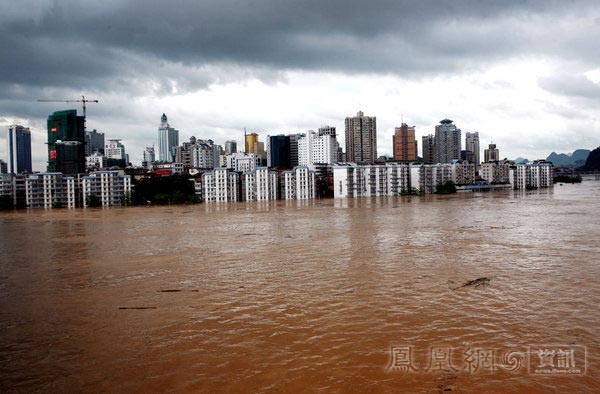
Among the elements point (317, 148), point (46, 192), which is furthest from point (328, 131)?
point (46, 192)

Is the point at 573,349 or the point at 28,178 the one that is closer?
the point at 573,349

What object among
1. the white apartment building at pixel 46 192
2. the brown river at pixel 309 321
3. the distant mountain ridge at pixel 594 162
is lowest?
the brown river at pixel 309 321

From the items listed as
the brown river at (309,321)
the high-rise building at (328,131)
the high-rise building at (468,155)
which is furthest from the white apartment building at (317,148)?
the brown river at (309,321)

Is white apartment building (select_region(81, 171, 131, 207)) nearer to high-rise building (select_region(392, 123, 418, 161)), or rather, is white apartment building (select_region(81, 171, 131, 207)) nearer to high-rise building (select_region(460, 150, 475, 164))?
high-rise building (select_region(392, 123, 418, 161))

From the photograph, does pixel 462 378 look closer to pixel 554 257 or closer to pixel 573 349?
pixel 573 349

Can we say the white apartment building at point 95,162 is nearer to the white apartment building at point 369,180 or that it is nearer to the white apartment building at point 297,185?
the white apartment building at point 297,185

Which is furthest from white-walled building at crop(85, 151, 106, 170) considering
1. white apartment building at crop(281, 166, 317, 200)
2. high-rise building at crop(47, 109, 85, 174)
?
white apartment building at crop(281, 166, 317, 200)

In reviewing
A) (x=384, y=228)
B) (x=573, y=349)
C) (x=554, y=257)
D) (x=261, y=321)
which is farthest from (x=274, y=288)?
(x=384, y=228)
